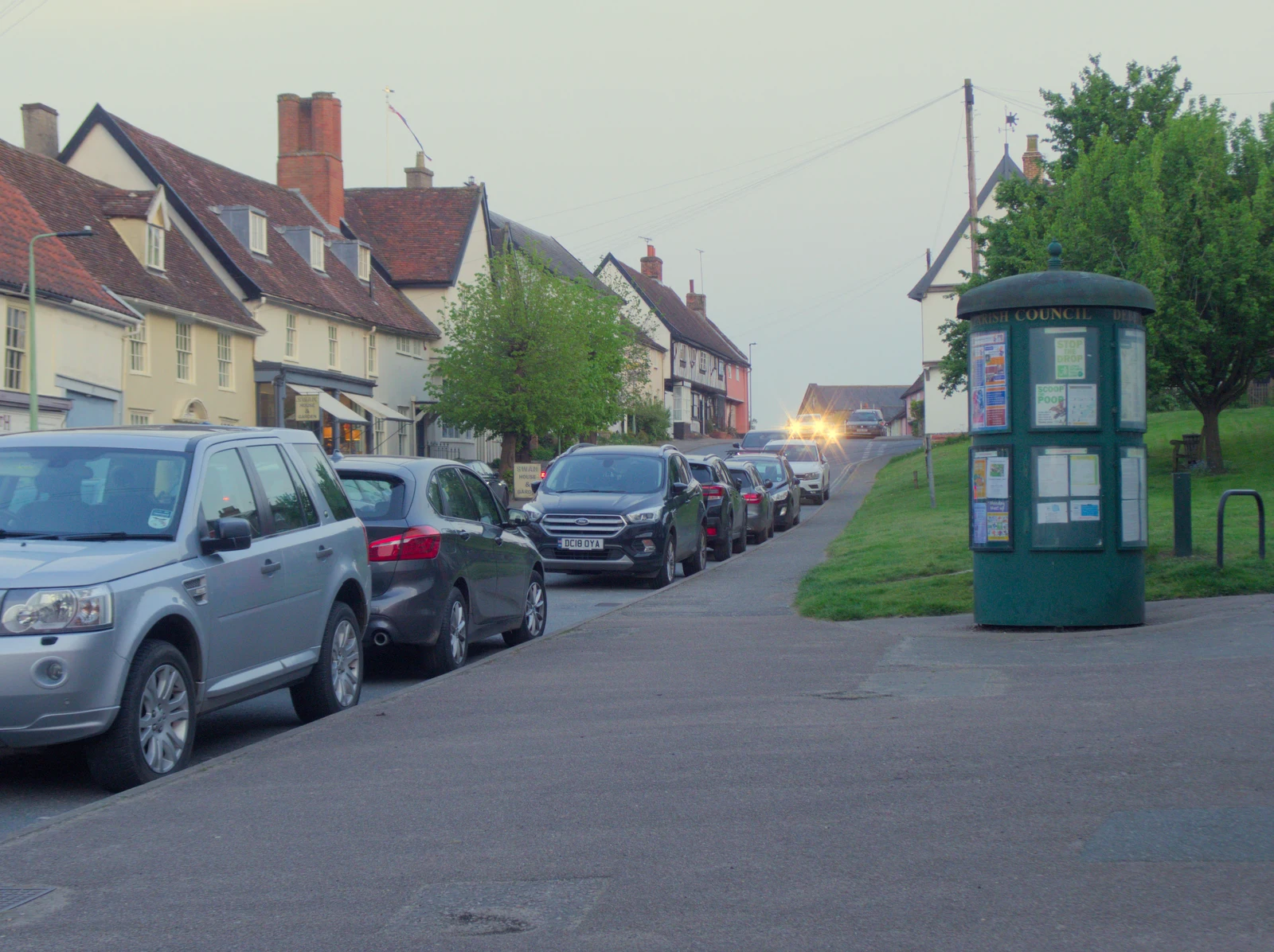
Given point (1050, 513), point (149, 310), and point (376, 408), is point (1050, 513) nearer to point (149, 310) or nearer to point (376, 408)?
point (149, 310)

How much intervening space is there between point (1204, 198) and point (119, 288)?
2305 cm

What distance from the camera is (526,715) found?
838 cm

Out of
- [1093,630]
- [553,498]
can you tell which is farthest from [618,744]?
[553,498]

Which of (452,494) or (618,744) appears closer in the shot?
(618,744)

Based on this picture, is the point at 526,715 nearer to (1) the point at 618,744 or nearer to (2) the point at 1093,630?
(1) the point at 618,744

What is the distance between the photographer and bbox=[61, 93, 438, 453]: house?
39531 mm

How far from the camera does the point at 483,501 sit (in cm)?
1229

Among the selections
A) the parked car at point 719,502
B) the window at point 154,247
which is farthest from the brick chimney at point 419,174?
the parked car at point 719,502

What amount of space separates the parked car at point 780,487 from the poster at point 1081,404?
18.8 metres

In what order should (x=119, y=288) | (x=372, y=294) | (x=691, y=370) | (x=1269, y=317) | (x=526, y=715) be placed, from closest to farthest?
(x=526, y=715), (x=1269, y=317), (x=119, y=288), (x=372, y=294), (x=691, y=370)

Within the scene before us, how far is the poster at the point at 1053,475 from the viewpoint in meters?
11.4

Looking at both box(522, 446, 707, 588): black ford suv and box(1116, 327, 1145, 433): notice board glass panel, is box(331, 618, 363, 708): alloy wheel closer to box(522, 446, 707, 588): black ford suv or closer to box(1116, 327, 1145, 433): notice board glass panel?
box(1116, 327, 1145, 433): notice board glass panel

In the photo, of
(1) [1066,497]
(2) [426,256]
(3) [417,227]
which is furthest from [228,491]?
(3) [417,227]

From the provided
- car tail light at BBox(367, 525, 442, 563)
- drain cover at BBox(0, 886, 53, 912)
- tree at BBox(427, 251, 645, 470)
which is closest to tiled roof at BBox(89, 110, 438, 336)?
tree at BBox(427, 251, 645, 470)
